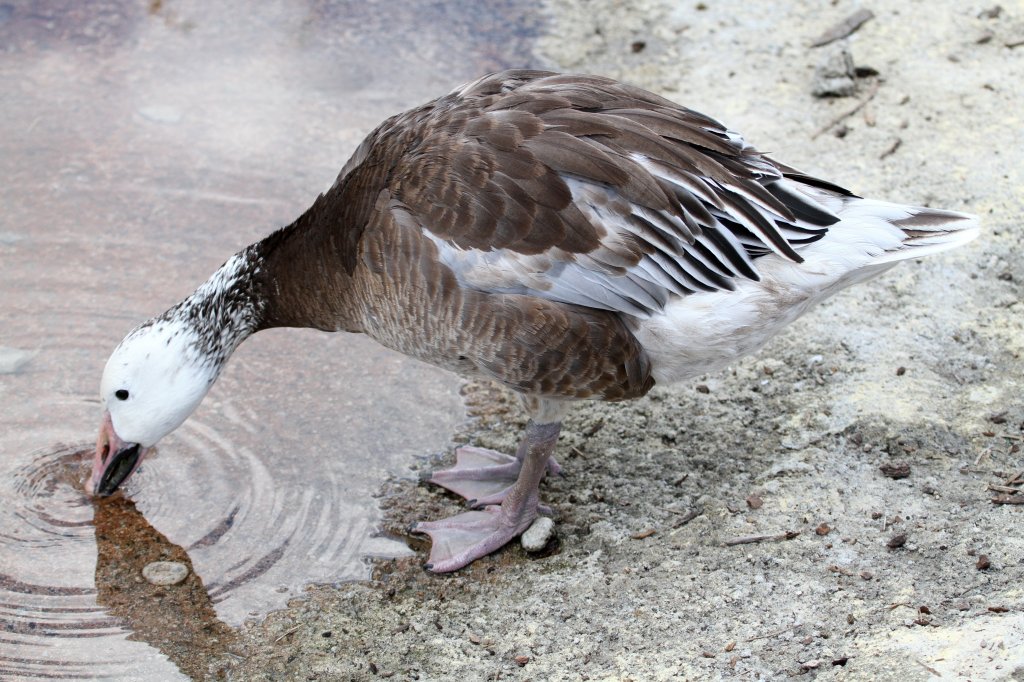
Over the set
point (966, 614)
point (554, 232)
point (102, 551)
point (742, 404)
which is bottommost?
point (102, 551)

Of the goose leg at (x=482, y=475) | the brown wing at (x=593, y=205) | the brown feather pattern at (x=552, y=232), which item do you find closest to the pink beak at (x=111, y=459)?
the brown feather pattern at (x=552, y=232)

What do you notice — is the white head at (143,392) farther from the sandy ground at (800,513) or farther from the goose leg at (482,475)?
the goose leg at (482,475)

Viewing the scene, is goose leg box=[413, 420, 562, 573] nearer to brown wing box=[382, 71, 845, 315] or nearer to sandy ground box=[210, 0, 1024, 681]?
sandy ground box=[210, 0, 1024, 681]

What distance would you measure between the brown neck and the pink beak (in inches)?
30.8

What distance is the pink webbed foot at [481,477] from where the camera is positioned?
5.04 m

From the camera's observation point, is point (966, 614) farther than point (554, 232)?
No

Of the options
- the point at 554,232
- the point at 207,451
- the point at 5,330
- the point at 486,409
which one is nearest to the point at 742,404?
the point at 486,409

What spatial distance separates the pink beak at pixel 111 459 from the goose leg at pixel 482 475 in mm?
1297

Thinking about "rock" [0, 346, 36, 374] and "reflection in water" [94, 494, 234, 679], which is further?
"rock" [0, 346, 36, 374]

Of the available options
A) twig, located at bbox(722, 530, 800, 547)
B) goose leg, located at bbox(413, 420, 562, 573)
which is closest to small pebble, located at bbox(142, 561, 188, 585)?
goose leg, located at bbox(413, 420, 562, 573)

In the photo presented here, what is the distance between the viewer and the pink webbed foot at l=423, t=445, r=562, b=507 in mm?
5043

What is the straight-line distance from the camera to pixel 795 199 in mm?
4371

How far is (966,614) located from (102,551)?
3.30 meters

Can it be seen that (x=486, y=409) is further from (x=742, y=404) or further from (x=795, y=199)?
(x=795, y=199)
